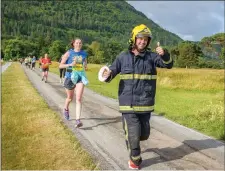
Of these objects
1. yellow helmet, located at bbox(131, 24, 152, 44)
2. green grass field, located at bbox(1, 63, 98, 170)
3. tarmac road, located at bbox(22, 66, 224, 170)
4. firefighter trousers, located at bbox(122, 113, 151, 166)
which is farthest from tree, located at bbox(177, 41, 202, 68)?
yellow helmet, located at bbox(131, 24, 152, 44)

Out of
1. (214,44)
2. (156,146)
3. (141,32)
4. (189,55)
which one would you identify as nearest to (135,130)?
(141,32)

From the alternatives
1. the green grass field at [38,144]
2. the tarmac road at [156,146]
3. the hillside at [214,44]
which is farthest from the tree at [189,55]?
the green grass field at [38,144]

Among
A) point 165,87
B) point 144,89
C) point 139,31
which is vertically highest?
point 139,31

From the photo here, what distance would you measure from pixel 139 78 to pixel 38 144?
2520 millimetres

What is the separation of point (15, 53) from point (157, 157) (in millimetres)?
164871

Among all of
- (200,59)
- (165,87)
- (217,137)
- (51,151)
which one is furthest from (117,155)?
(200,59)

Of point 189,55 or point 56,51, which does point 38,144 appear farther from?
point 56,51

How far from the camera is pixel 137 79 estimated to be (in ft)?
20.3

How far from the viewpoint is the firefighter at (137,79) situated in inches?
243

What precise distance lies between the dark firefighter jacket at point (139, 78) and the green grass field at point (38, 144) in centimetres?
121

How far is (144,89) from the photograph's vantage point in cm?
618

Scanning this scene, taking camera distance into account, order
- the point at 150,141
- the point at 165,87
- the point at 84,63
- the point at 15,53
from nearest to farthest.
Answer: the point at 150,141 < the point at 84,63 < the point at 165,87 < the point at 15,53

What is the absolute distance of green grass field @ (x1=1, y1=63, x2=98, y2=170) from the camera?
6.12 meters

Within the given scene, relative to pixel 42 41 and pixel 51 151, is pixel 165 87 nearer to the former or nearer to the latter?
pixel 51 151
